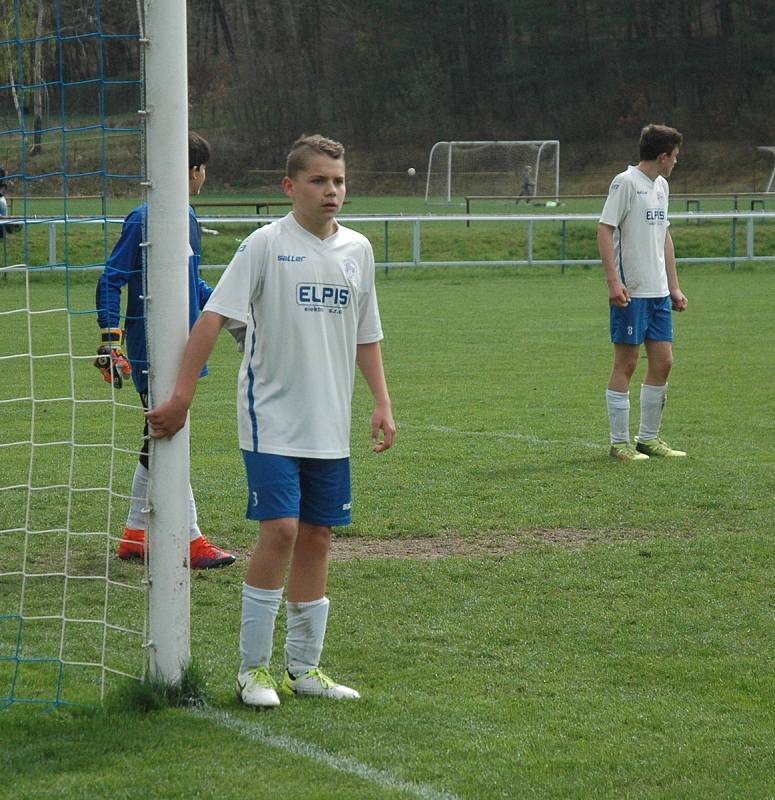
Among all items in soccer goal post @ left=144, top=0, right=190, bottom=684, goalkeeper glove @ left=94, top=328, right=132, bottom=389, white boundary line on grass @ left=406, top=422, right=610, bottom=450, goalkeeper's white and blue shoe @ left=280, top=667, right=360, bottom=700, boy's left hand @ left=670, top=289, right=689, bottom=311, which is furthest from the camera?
white boundary line on grass @ left=406, top=422, right=610, bottom=450

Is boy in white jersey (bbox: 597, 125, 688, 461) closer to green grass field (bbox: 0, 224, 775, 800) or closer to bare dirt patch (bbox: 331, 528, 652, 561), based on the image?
green grass field (bbox: 0, 224, 775, 800)

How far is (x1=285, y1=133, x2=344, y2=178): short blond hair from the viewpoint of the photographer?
14.0ft

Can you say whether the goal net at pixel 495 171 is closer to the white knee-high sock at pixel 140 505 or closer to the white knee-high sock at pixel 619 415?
the white knee-high sock at pixel 619 415

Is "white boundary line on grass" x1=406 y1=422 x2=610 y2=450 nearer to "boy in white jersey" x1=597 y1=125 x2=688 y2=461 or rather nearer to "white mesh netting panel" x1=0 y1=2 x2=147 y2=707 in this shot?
"boy in white jersey" x1=597 y1=125 x2=688 y2=461

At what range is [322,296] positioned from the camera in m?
4.28

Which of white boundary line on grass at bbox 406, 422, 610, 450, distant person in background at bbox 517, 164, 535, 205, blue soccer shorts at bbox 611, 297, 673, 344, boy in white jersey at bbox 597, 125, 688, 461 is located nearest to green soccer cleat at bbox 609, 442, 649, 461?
boy in white jersey at bbox 597, 125, 688, 461

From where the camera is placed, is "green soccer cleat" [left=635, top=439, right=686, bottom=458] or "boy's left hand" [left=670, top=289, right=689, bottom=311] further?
"boy's left hand" [left=670, top=289, right=689, bottom=311]

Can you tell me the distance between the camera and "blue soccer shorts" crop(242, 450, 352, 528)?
4.21 meters

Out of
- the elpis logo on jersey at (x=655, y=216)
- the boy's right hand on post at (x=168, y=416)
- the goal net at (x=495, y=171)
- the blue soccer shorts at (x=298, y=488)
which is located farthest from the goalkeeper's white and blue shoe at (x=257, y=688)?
the goal net at (x=495, y=171)

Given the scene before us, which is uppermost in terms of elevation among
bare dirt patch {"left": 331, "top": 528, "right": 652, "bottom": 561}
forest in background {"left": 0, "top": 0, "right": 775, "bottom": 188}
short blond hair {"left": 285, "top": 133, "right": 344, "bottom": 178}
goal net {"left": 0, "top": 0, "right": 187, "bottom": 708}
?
forest in background {"left": 0, "top": 0, "right": 775, "bottom": 188}

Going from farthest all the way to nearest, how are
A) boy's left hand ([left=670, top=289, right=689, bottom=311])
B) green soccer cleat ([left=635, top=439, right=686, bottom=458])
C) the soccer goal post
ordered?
boy's left hand ([left=670, top=289, right=689, bottom=311])
green soccer cleat ([left=635, top=439, right=686, bottom=458])
the soccer goal post

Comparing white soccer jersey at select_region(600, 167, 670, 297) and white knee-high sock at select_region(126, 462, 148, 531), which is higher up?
white soccer jersey at select_region(600, 167, 670, 297)

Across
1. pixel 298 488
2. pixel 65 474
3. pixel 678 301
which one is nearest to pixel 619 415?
pixel 678 301

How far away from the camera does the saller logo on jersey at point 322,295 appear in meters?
4.25
